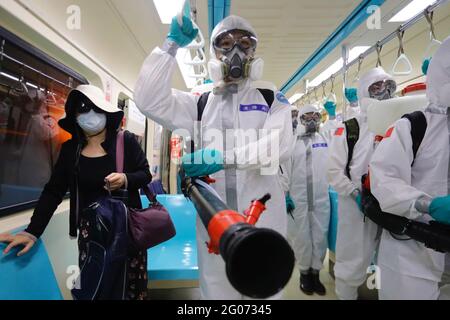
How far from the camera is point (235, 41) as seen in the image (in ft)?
3.68

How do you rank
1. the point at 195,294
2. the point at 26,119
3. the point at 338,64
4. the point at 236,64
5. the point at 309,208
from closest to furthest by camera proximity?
the point at 236,64 < the point at 26,119 < the point at 195,294 < the point at 309,208 < the point at 338,64

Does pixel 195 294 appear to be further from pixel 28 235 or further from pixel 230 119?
pixel 230 119

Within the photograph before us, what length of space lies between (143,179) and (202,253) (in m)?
0.53

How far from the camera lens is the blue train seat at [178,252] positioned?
1.80 m

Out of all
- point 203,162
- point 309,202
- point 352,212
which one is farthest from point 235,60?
point 309,202

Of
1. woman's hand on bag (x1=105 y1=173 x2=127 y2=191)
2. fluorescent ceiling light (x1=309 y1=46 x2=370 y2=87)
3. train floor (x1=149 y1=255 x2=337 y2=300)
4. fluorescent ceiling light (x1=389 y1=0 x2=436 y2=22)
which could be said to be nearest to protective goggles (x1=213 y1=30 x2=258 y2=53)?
woman's hand on bag (x1=105 y1=173 x2=127 y2=191)

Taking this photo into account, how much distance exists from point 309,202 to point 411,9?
2.40 meters

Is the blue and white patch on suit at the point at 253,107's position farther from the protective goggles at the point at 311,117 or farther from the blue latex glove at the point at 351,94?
the blue latex glove at the point at 351,94

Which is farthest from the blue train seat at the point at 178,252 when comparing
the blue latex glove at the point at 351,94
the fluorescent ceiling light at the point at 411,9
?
the fluorescent ceiling light at the point at 411,9

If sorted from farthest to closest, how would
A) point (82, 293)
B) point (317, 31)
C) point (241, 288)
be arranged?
point (317, 31) < point (82, 293) < point (241, 288)

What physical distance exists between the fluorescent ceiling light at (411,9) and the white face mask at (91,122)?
10.2 feet

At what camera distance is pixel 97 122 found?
4.04ft
